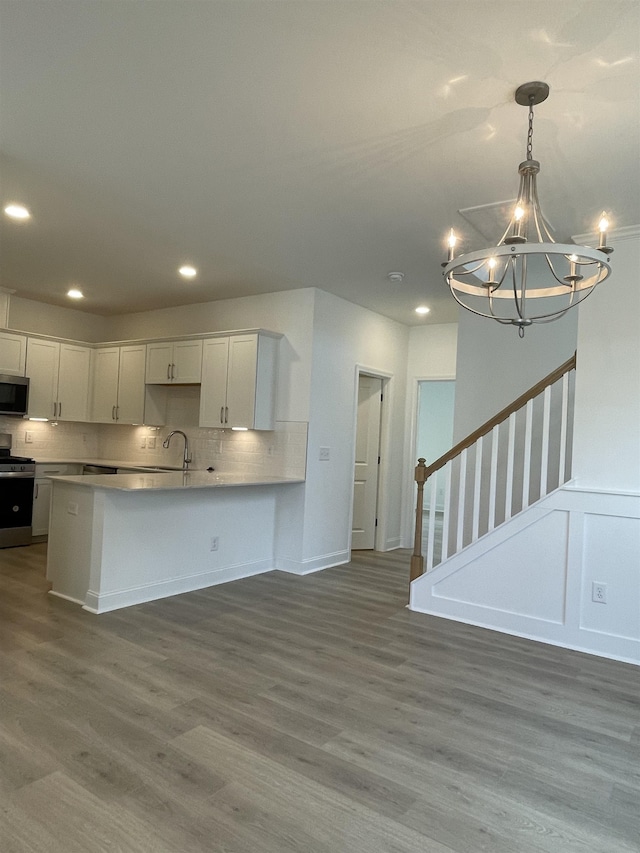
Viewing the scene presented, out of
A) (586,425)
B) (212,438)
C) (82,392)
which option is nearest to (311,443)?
(212,438)

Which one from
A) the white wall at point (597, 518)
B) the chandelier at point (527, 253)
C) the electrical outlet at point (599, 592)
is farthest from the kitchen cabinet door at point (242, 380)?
the electrical outlet at point (599, 592)

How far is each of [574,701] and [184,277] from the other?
14.8 ft

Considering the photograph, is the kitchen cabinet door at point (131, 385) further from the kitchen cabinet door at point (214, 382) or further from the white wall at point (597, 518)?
the white wall at point (597, 518)

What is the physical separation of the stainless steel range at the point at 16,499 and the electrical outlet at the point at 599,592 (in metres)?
5.35

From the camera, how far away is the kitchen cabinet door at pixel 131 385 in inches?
253

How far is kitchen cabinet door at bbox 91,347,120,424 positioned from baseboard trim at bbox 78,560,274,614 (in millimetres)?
2667

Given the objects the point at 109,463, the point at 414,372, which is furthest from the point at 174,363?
the point at 414,372

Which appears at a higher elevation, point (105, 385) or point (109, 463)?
point (105, 385)

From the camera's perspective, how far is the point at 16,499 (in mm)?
5836

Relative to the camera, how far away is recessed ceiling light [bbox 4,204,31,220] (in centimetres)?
371

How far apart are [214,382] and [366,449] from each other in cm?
197

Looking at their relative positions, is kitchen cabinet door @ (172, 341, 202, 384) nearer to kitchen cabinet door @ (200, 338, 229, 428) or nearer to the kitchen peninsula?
kitchen cabinet door @ (200, 338, 229, 428)

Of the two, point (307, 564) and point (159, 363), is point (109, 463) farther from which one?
point (307, 564)

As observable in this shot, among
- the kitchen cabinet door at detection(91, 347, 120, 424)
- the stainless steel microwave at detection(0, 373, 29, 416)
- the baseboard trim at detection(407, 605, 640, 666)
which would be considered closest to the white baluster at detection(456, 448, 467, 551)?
the baseboard trim at detection(407, 605, 640, 666)
